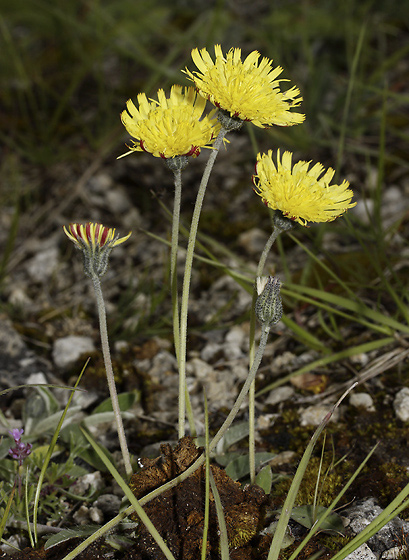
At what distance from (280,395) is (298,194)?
3.21 feet

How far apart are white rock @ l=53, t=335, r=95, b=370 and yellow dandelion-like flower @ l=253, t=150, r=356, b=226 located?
1.30 m

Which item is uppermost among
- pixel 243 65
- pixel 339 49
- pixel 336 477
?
pixel 339 49

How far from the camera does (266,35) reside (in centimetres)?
352

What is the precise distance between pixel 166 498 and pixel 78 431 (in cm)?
53

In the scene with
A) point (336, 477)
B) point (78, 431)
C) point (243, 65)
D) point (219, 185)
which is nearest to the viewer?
point (243, 65)

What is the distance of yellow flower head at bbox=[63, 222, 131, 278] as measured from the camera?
1.31 metres

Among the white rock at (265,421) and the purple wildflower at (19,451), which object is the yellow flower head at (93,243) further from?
the white rock at (265,421)

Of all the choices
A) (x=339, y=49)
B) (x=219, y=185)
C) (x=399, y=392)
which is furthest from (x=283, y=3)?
(x=399, y=392)

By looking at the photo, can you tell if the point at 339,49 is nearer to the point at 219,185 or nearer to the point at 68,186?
the point at 219,185

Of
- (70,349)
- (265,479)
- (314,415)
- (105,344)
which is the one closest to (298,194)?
(105,344)

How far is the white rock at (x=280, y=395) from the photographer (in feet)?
6.70

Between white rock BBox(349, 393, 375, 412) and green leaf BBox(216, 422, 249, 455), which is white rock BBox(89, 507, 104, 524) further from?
white rock BBox(349, 393, 375, 412)

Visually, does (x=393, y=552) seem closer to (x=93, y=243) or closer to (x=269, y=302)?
(x=269, y=302)

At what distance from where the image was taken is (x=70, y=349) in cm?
238
